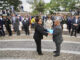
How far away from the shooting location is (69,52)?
31.9 ft

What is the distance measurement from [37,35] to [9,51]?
6.32 ft

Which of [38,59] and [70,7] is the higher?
[38,59]

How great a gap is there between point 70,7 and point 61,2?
4517 mm

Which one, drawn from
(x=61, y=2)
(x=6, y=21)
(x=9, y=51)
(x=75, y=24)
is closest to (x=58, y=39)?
(x=9, y=51)

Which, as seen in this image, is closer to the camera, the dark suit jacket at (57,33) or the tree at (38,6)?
the dark suit jacket at (57,33)

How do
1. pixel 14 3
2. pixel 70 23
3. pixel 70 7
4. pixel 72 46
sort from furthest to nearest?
pixel 70 7 → pixel 14 3 → pixel 70 23 → pixel 72 46

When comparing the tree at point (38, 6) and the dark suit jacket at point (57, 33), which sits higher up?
the dark suit jacket at point (57, 33)

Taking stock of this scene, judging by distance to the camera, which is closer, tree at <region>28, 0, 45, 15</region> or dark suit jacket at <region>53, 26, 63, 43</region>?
dark suit jacket at <region>53, 26, 63, 43</region>

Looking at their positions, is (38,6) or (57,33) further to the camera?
(38,6)

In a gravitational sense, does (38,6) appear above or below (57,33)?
below

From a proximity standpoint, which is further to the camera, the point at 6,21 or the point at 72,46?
the point at 6,21

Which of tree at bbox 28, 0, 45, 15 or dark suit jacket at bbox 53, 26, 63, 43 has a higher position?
dark suit jacket at bbox 53, 26, 63, 43

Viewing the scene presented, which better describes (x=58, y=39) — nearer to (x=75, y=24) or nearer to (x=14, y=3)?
(x=75, y=24)

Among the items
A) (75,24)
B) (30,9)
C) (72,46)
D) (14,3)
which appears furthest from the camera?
(30,9)
